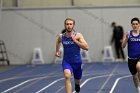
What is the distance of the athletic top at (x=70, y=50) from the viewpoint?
1010cm

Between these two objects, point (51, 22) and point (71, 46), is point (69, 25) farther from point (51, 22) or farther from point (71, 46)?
point (51, 22)

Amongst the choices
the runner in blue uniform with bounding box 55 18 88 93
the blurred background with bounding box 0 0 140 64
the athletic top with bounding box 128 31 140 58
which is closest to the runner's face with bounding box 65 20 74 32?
the runner in blue uniform with bounding box 55 18 88 93

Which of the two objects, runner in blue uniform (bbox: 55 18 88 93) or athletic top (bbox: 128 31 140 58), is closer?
runner in blue uniform (bbox: 55 18 88 93)

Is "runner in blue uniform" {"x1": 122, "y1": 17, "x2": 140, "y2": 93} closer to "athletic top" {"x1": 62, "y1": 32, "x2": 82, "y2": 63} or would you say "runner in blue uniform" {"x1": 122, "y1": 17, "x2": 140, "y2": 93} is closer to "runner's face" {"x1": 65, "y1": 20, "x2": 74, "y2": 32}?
"athletic top" {"x1": 62, "y1": 32, "x2": 82, "y2": 63}

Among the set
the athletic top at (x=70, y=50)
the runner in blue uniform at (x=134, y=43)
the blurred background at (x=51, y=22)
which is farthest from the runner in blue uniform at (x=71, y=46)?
the blurred background at (x=51, y=22)

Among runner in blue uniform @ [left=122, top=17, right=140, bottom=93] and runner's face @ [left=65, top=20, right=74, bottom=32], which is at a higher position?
runner's face @ [left=65, top=20, right=74, bottom=32]

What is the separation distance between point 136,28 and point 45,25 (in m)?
16.2

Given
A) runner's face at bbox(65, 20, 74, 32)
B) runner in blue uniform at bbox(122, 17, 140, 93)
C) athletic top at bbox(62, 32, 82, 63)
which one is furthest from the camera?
runner in blue uniform at bbox(122, 17, 140, 93)

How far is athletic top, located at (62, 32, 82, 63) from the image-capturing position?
10.1 m

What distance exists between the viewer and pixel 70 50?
10.2 meters

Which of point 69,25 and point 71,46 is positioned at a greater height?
point 69,25

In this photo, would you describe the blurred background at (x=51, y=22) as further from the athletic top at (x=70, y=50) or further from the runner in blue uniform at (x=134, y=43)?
the athletic top at (x=70, y=50)

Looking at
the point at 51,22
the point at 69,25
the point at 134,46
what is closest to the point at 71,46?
the point at 69,25

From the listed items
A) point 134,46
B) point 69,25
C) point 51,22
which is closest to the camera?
point 69,25
